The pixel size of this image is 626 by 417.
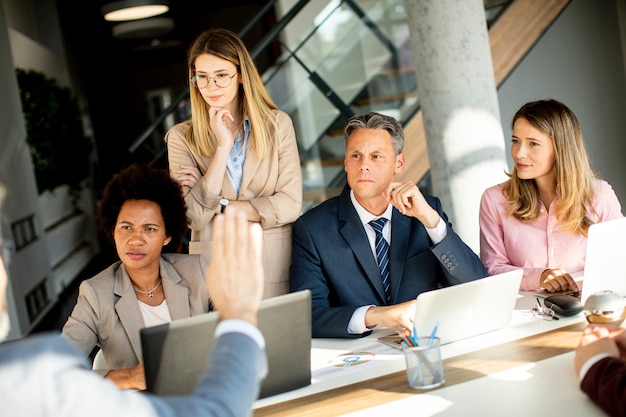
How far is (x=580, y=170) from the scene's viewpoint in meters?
3.03

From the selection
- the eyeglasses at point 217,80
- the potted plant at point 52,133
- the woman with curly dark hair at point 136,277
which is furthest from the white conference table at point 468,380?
the potted plant at point 52,133

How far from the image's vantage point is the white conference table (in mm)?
1783

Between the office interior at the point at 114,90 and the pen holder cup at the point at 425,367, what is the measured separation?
2.28 metres

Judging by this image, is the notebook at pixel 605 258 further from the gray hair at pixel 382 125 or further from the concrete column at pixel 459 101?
the concrete column at pixel 459 101

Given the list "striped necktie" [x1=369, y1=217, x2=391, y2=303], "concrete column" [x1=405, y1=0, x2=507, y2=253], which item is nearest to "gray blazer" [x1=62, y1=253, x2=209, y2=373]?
"striped necktie" [x1=369, y1=217, x2=391, y2=303]

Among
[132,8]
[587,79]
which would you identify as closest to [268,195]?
[587,79]

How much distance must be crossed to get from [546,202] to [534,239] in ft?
0.54

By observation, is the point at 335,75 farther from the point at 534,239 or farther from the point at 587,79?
the point at 534,239

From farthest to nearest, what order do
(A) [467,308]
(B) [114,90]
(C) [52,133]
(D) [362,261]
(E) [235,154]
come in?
(B) [114,90]
(C) [52,133]
(E) [235,154]
(D) [362,261]
(A) [467,308]

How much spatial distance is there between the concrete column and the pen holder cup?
228 cm

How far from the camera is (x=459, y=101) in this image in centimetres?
407

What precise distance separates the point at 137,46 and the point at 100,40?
87cm

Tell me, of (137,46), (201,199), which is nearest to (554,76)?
(201,199)

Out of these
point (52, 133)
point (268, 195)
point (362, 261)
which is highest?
point (52, 133)
